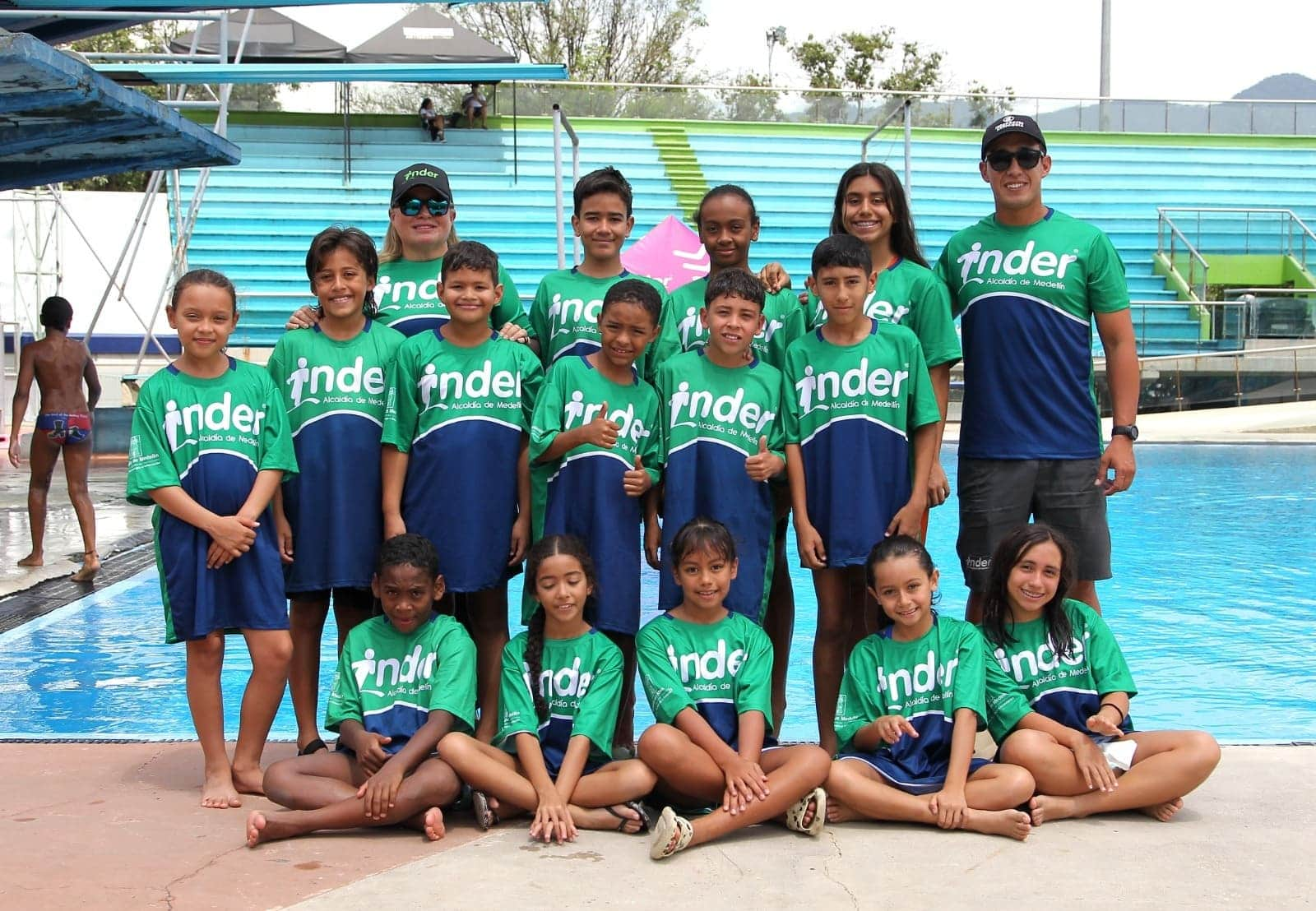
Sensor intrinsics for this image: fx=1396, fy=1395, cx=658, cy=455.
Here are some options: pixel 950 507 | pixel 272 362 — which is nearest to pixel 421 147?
pixel 950 507

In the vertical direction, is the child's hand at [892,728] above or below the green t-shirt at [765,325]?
below

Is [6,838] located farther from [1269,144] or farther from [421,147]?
[1269,144]

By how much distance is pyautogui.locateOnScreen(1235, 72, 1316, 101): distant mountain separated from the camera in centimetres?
9260

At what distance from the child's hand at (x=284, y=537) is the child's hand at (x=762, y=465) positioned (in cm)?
146

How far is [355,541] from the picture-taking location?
14.4 ft

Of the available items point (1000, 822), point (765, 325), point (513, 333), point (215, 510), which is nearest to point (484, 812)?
point (215, 510)

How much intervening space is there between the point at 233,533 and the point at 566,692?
110cm

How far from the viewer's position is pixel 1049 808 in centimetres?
384

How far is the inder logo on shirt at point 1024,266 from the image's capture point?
4469mm

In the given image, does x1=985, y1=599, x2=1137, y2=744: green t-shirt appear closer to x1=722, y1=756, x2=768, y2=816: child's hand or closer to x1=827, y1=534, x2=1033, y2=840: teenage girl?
x1=827, y1=534, x2=1033, y2=840: teenage girl

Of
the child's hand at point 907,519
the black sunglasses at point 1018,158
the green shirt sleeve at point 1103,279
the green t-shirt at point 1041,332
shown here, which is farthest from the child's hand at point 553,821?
the black sunglasses at point 1018,158

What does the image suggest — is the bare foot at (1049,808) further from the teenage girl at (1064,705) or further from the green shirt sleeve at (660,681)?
the green shirt sleeve at (660,681)

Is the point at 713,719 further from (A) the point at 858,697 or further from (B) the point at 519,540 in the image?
(B) the point at 519,540

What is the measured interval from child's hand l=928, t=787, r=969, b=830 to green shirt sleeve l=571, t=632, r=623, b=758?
92 cm
